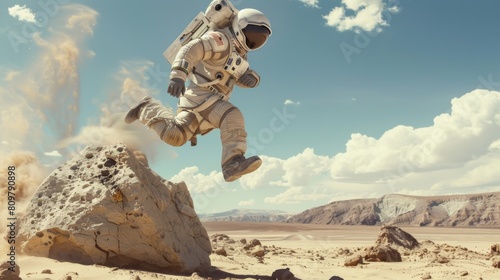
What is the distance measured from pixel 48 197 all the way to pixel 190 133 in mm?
1985

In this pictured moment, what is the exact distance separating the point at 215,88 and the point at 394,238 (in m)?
7.72

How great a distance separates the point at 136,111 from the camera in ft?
18.3

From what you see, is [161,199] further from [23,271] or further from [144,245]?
[23,271]

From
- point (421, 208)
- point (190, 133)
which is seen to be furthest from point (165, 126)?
point (421, 208)

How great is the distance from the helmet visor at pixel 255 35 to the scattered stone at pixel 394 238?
721 centimetres

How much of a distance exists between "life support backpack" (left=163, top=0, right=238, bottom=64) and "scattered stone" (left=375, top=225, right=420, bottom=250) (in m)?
7.54

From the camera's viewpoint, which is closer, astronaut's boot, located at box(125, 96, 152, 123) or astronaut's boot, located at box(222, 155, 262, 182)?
astronaut's boot, located at box(222, 155, 262, 182)

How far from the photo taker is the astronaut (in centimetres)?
502

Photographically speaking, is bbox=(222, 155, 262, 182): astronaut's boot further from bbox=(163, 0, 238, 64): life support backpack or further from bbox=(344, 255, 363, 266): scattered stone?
bbox=(344, 255, 363, 266): scattered stone

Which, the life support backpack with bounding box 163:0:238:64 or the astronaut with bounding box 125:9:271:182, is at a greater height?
the life support backpack with bounding box 163:0:238:64

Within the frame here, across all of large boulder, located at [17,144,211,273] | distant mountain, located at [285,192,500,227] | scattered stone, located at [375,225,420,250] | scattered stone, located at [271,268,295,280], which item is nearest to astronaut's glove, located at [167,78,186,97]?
large boulder, located at [17,144,211,273]

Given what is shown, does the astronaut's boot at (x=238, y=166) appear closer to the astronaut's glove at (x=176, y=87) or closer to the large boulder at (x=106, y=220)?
the astronaut's glove at (x=176, y=87)

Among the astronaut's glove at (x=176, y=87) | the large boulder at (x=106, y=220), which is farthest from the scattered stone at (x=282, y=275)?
the astronaut's glove at (x=176, y=87)

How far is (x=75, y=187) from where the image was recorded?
5387 millimetres
